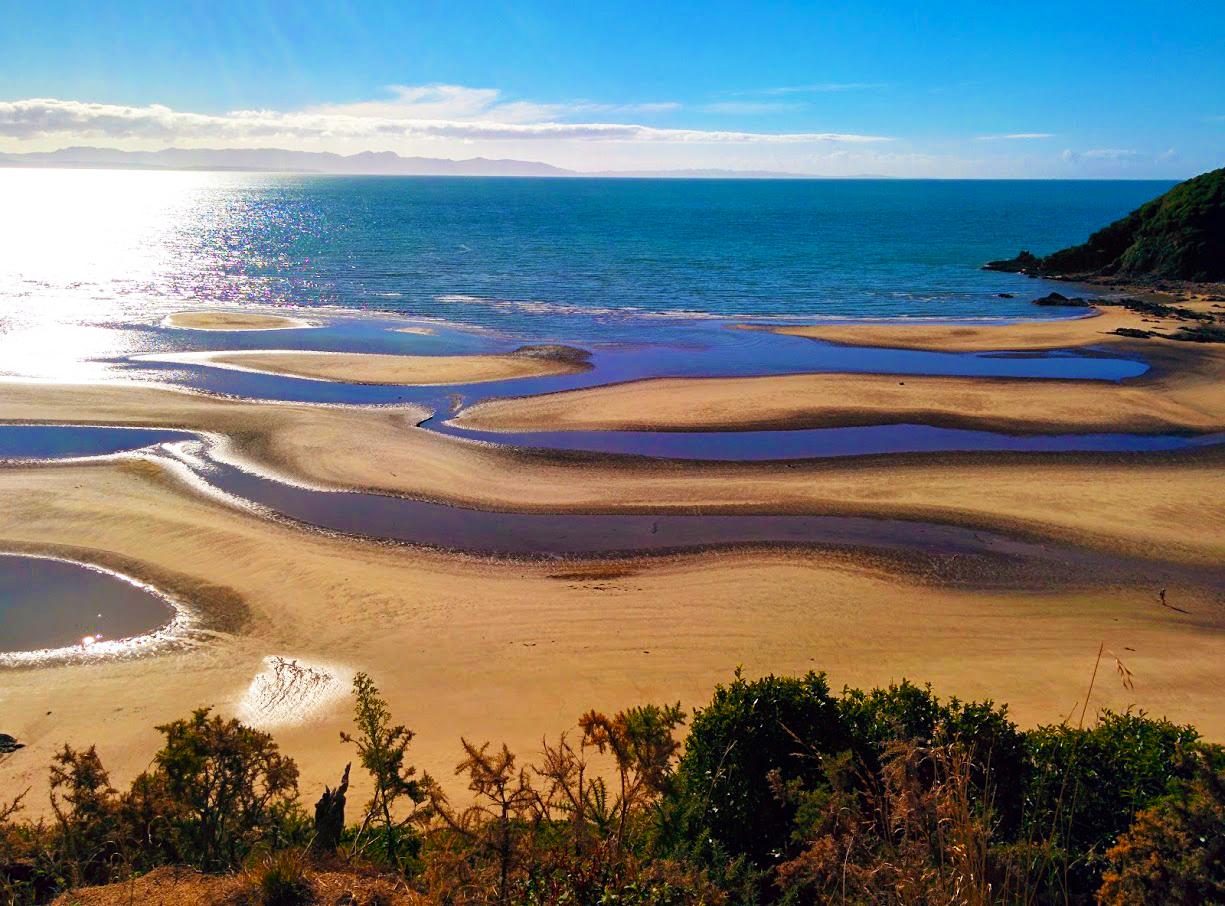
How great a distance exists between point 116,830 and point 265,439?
21.8 meters

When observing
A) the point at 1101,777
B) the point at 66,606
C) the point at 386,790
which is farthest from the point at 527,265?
the point at 1101,777

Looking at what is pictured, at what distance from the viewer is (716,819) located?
8.95 meters

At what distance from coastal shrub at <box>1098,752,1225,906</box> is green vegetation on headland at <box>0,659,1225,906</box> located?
17 millimetres

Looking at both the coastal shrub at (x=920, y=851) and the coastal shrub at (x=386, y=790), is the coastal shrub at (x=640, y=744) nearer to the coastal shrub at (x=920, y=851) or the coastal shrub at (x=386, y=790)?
the coastal shrub at (x=386, y=790)

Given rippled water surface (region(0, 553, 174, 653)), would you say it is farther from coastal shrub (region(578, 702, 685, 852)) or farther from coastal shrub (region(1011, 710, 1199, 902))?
coastal shrub (region(1011, 710, 1199, 902))

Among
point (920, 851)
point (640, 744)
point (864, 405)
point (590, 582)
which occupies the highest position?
point (920, 851)

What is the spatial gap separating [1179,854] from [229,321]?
54.2m

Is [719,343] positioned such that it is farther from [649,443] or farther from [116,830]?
[116,830]

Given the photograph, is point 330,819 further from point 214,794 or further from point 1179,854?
point 1179,854

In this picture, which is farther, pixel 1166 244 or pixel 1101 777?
pixel 1166 244

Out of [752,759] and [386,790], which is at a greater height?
[752,759]

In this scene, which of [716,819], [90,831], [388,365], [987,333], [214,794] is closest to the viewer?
[90,831]

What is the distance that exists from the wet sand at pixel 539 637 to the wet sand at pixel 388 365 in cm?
1682

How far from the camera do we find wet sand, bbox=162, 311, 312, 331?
162 feet
